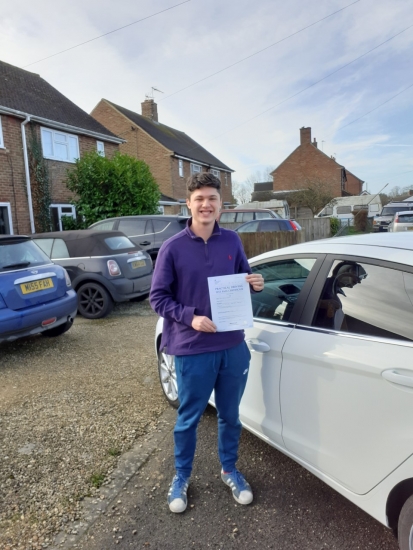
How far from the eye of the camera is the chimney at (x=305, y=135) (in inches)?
1813

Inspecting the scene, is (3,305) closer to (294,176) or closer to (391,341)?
(391,341)

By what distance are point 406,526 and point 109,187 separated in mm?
13529

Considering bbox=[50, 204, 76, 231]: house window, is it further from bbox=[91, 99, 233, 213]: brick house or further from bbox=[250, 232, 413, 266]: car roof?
bbox=[250, 232, 413, 266]: car roof

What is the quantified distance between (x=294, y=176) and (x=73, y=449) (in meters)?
46.8

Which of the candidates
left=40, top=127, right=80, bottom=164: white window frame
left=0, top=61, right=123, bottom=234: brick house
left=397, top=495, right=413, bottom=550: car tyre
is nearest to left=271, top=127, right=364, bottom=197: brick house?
left=0, top=61, right=123, bottom=234: brick house

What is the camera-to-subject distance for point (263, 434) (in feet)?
8.15

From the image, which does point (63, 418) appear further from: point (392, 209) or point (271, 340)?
point (392, 209)

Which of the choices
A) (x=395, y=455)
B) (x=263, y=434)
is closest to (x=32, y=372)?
(x=263, y=434)

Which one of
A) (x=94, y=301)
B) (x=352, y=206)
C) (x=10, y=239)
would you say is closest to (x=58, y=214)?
(x=94, y=301)

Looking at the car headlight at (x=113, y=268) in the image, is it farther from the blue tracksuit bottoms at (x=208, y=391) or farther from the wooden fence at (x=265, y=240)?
the wooden fence at (x=265, y=240)

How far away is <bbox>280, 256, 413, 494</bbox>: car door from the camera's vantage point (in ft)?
5.57

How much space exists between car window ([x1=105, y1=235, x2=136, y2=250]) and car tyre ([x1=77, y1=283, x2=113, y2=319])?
750mm

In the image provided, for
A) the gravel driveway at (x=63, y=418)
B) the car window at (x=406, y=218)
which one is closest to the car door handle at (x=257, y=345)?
the gravel driveway at (x=63, y=418)

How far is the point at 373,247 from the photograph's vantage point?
208 cm
